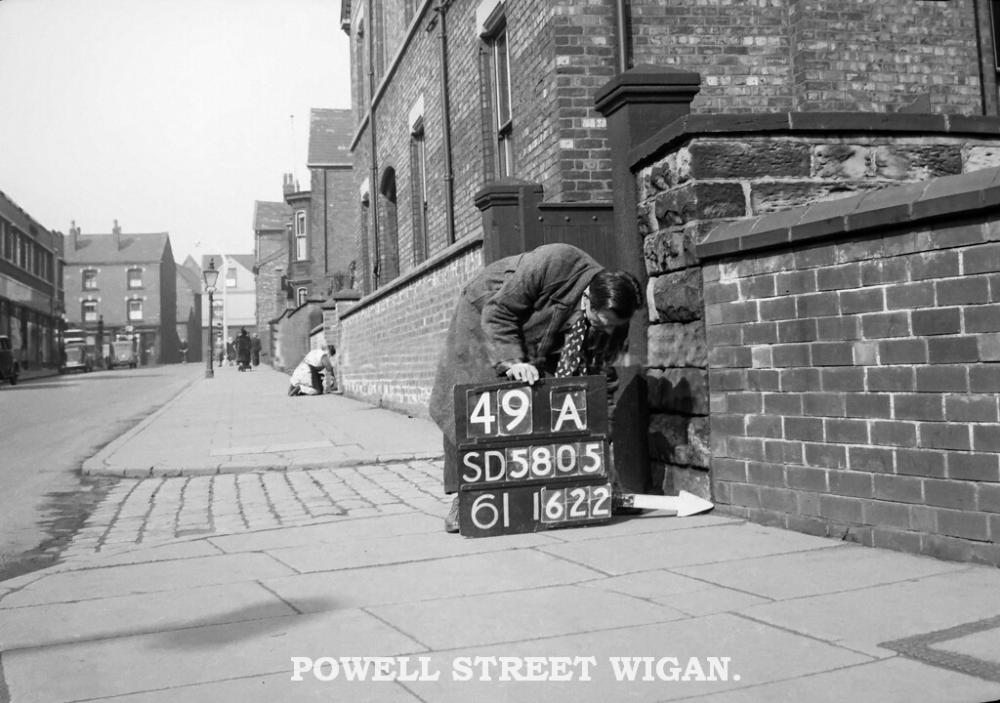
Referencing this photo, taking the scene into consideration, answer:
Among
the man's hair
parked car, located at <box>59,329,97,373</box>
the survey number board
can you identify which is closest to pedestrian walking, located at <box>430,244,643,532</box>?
the man's hair

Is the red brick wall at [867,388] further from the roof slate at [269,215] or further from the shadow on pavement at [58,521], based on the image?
the roof slate at [269,215]

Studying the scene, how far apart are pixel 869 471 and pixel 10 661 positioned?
3466mm

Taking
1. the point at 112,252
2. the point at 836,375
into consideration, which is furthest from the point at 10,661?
the point at 112,252

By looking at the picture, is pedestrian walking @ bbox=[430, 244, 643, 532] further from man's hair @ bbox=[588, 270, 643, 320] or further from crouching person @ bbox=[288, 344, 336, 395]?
crouching person @ bbox=[288, 344, 336, 395]

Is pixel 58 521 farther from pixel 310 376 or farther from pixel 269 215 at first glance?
pixel 269 215

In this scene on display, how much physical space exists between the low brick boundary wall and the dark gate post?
698mm

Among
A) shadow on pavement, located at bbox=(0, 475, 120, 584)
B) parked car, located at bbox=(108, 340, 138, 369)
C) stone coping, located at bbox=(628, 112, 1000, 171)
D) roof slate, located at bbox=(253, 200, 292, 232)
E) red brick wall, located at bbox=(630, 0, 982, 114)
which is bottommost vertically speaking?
shadow on pavement, located at bbox=(0, 475, 120, 584)

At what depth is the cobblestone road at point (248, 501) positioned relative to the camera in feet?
17.7

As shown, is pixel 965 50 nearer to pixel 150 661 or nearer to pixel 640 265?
pixel 640 265

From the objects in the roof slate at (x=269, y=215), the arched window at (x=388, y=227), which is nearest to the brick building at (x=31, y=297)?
the arched window at (x=388, y=227)

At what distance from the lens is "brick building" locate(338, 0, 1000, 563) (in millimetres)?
3703

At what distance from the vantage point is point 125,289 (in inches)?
3155

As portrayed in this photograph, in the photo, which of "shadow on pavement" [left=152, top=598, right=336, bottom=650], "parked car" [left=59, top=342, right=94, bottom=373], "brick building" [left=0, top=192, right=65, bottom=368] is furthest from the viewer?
"parked car" [left=59, top=342, right=94, bottom=373]

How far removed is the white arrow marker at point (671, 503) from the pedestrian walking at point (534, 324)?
680 mm
